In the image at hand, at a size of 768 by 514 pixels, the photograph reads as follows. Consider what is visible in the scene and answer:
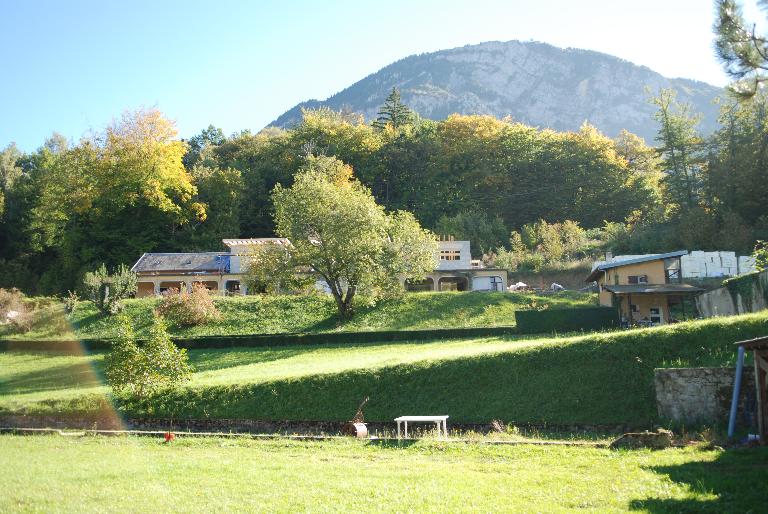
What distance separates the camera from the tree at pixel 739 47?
38.8 ft

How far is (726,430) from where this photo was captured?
15.0m

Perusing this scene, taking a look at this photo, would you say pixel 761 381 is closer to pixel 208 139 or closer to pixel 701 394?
pixel 701 394

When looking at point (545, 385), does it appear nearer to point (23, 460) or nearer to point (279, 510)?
point (279, 510)

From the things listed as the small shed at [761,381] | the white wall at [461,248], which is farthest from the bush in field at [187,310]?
the small shed at [761,381]

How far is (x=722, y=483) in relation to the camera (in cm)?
1009

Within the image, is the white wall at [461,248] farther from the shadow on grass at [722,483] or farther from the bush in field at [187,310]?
the shadow on grass at [722,483]

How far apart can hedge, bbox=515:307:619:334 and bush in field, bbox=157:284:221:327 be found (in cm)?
1831

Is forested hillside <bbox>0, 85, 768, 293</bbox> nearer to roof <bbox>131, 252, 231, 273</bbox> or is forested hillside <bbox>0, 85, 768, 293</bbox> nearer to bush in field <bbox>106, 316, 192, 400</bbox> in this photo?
roof <bbox>131, 252, 231, 273</bbox>

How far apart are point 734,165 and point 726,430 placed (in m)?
39.2

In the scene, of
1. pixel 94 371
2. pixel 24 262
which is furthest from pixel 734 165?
pixel 24 262

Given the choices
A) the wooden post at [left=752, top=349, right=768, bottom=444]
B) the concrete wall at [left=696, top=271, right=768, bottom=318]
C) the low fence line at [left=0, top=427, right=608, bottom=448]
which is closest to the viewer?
the wooden post at [left=752, top=349, right=768, bottom=444]

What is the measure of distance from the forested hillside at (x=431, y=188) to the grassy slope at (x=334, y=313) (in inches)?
543

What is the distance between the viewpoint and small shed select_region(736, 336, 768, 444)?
12.8m

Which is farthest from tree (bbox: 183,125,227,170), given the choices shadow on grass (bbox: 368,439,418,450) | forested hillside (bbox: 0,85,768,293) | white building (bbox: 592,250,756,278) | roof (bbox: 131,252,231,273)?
shadow on grass (bbox: 368,439,418,450)
